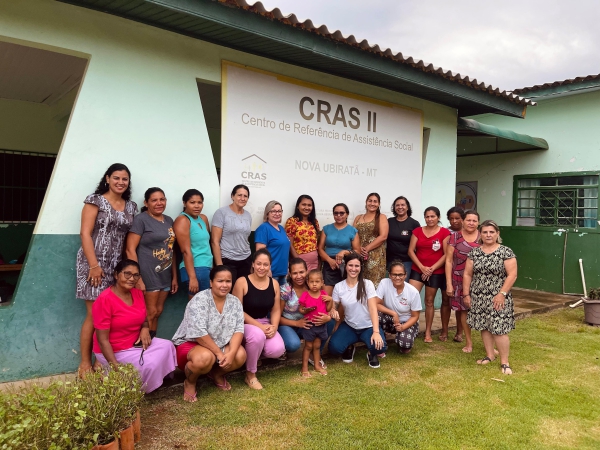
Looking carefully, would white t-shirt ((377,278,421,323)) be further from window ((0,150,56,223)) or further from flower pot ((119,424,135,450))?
window ((0,150,56,223))

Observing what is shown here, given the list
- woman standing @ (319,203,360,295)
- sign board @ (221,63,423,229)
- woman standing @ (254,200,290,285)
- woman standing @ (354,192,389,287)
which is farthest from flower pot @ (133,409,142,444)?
woman standing @ (354,192,389,287)

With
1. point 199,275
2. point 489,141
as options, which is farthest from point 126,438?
point 489,141

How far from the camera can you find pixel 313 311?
4.35 m

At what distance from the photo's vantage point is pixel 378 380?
4180 mm

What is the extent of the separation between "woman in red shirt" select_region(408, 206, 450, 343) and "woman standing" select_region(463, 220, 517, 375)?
0.68 metres

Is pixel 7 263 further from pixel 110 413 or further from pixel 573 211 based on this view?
pixel 573 211

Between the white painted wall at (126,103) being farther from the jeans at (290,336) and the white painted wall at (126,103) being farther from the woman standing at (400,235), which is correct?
the woman standing at (400,235)

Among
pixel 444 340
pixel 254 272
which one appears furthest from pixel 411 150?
pixel 254 272

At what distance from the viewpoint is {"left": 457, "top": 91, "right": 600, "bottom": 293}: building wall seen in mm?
8578

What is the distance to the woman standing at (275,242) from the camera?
4820 millimetres

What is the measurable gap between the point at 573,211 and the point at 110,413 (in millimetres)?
9198

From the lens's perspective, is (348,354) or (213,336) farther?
(348,354)

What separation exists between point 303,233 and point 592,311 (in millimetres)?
4644

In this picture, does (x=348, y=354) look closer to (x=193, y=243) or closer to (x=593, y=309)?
(x=193, y=243)
